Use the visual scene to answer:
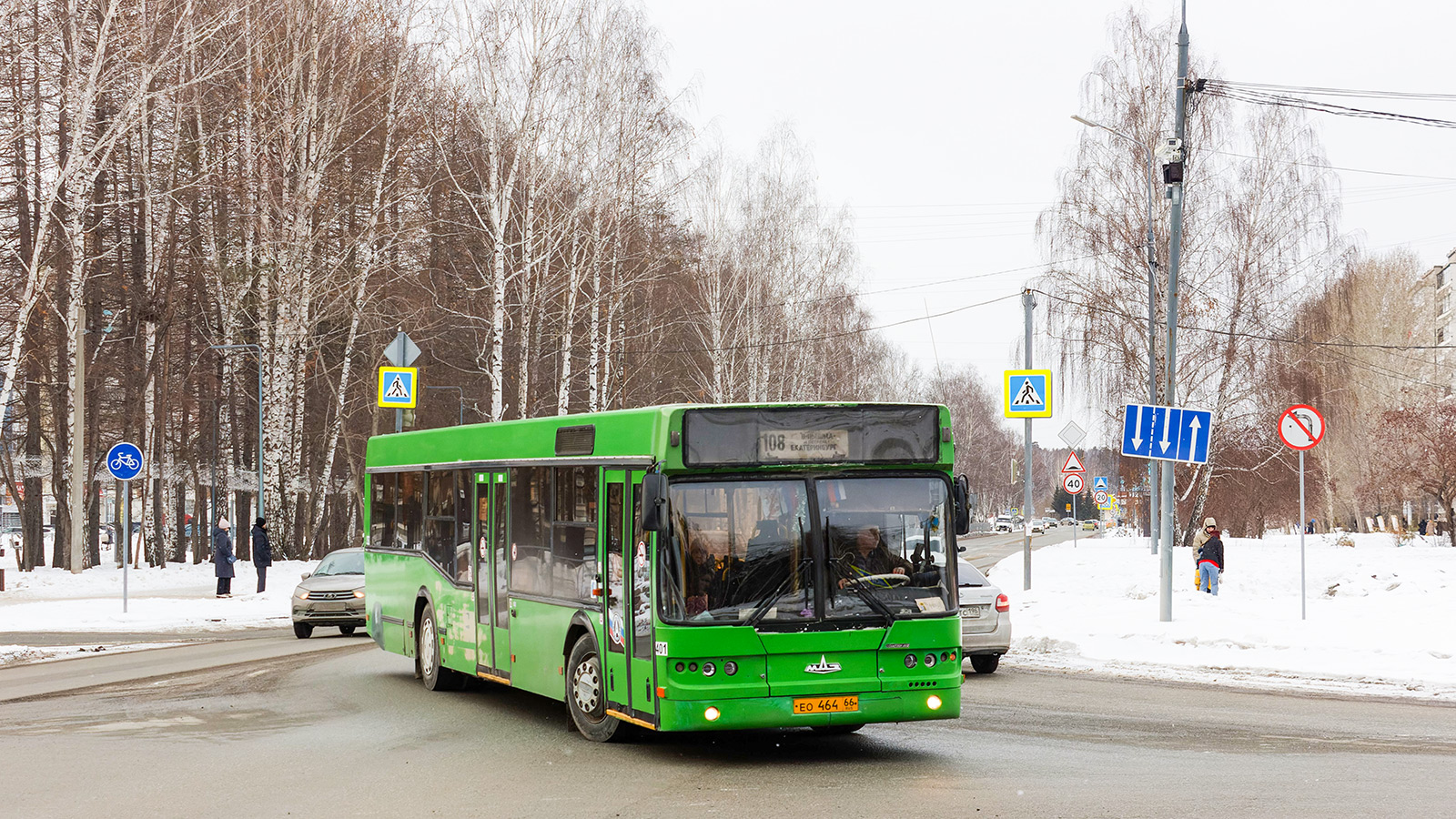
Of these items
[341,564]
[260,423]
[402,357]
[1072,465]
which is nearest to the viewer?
[341,564]

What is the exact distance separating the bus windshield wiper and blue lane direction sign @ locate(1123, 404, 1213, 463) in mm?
12463

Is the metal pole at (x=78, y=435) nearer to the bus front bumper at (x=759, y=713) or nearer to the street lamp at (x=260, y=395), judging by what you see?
the street lamp at (x=260, y=395)

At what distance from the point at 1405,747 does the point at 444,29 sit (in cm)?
3259

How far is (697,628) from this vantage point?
10.2m

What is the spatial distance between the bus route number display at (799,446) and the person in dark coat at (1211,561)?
64.9 ft

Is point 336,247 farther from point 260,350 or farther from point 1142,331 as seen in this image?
point 1142,331

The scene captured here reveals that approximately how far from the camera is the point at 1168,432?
22.0 m

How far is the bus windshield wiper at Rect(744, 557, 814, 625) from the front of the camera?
10.2 metres

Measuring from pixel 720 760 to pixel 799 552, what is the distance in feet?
5.58

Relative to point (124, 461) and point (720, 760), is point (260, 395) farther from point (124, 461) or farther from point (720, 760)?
point (720, 760)

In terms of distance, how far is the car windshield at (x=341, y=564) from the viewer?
80.3ft

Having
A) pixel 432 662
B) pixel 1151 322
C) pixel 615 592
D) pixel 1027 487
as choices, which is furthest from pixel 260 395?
pixel 615 592

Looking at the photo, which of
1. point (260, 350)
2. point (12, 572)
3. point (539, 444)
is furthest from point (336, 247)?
point (539, 444)

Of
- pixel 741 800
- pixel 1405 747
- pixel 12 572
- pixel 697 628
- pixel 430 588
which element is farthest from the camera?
pixel 12 572
